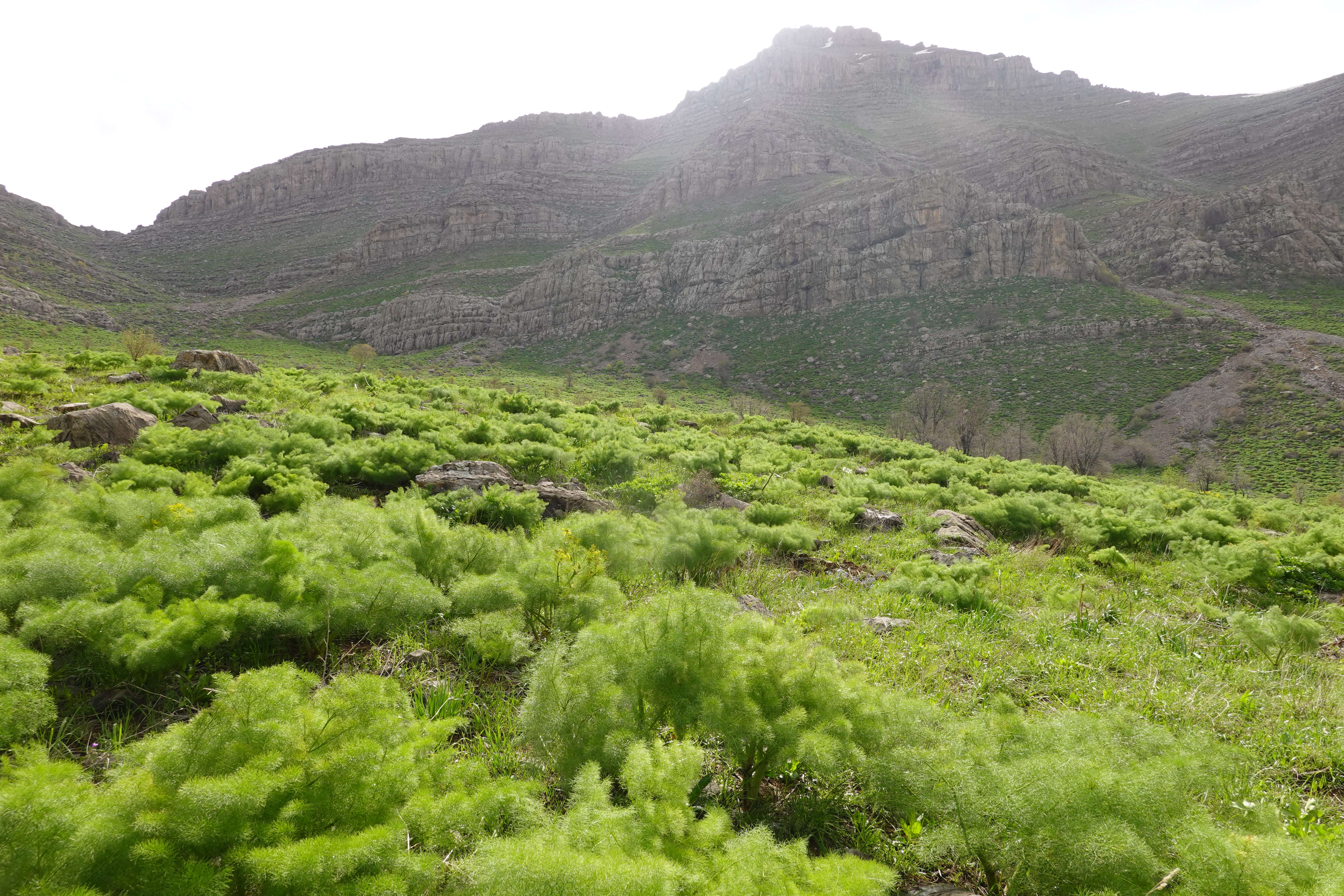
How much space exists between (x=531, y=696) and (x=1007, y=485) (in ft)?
41.9

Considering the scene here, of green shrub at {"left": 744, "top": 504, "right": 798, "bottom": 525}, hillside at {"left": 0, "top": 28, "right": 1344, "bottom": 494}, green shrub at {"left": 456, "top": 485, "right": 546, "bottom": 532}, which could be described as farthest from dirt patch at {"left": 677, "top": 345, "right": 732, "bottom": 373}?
green shrub at {"left": 456, "top": 485, "right": 546, "bottom": 532}

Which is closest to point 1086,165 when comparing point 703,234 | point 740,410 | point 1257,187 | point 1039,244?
point 1257,187

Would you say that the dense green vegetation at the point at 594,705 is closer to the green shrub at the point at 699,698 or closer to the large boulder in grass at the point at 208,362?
the green shrub at the point at 699,698

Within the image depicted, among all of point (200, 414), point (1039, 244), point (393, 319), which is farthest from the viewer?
point (393, 319)

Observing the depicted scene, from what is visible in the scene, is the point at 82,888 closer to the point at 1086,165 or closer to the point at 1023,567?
the point at 1023,567

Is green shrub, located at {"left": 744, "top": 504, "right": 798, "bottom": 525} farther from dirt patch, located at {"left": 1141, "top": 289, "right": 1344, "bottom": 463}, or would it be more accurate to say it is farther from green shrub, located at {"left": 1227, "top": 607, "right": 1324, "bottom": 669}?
dirt patch, located at {"left": 1141, "top": 289, "right": 1344, "bottom": 463}

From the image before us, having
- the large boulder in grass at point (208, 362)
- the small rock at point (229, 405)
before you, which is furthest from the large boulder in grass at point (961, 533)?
the large boulder in grass at point (208, 362)

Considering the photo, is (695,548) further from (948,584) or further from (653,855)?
(653,855)

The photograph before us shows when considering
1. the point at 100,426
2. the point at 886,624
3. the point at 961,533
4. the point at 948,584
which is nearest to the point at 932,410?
the point at 961,533

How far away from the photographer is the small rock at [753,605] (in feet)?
16.7

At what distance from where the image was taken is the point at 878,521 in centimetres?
895

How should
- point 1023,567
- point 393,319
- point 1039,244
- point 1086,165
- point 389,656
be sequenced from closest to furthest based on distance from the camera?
point 389,656 < point 1023,567 < point 1039,244 < point 393,319 < point 1086,165

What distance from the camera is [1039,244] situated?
61156mm

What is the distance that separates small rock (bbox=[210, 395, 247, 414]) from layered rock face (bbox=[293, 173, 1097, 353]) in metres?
61.9
